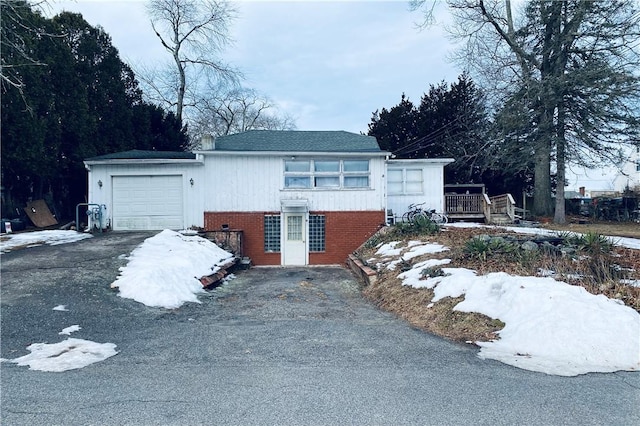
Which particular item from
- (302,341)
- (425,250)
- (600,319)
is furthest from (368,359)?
(425,250)

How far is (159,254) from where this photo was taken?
9.52m

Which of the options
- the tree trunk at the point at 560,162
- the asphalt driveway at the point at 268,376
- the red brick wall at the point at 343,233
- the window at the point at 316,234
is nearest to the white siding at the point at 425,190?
the red brick wall at the point at 343,233

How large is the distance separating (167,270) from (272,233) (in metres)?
6.75

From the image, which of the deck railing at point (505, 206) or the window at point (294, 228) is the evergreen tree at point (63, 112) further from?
the deck railing at point (505, 206)

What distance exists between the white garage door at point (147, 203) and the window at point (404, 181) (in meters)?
8.63

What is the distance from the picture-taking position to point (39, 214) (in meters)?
16.1

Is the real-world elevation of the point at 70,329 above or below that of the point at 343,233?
below

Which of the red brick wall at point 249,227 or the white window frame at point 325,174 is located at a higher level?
the white window frame at point 325,174

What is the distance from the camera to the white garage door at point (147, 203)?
564 inches

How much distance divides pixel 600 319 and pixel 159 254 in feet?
28.7

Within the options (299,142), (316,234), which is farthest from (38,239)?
(299,142)

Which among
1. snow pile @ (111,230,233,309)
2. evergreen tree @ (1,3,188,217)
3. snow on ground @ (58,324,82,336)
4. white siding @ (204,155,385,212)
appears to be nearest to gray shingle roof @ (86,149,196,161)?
white siding @ (204,155,385,212)

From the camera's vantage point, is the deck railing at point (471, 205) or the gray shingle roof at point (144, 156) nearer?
the gray shingle roof at point (144, 156)

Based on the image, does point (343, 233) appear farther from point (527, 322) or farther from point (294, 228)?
point (527, 322)
